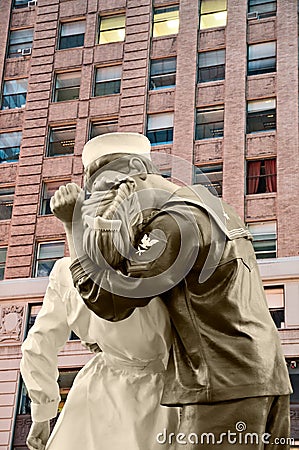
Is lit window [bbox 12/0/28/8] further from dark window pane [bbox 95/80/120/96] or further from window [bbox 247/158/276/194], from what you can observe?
window [bbox 247/158/276/194]

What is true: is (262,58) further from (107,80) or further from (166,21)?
(107,80)

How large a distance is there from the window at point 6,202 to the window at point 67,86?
50.7 inches

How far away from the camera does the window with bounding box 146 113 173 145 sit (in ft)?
30.6

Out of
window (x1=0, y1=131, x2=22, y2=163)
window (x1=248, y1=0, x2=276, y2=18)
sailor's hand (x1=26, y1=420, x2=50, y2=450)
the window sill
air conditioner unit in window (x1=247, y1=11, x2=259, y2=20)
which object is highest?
window (x1=248, y1=0, x2=276, y2=18)

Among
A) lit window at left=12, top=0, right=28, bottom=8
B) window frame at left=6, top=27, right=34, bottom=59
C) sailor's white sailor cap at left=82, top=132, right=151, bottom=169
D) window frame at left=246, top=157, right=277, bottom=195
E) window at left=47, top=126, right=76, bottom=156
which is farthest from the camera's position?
lit window at left=12, top=0, right=28, bottom=8

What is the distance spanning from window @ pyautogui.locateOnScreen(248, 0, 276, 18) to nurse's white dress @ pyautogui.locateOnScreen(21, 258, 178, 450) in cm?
812

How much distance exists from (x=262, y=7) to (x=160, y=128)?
1913 mm

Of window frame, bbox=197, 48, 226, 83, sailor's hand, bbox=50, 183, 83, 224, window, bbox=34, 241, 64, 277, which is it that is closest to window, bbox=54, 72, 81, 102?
window frame, bbox=197, 48, 226, 83

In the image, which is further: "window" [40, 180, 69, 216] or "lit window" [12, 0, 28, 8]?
"lit window" [12, 0, 28, 8]

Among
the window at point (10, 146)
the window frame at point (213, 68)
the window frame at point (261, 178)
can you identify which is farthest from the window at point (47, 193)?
the window frame at point (261, 178)

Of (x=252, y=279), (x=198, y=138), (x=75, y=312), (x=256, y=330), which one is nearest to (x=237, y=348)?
(x=256, y=330)

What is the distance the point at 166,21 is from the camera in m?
10.0

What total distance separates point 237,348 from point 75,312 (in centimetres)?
46

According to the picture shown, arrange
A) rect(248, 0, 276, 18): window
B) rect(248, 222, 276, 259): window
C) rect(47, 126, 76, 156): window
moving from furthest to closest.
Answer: rect(47, 126, 76, 156): window
rect(248, 0, 276, 18): window
rect(248, 222, 276, 259): window
